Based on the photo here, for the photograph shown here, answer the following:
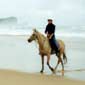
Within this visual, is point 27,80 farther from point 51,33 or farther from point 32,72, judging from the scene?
point 51,33

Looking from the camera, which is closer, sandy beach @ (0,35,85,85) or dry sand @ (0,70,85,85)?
dry sand @ (0,70,85,85)

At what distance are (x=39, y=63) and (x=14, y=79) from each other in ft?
19.7

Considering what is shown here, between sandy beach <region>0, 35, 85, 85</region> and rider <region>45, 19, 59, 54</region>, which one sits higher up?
Result: rider <region>45, 19, 59, 54</region>

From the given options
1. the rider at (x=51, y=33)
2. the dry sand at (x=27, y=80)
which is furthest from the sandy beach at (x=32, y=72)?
the rider at (x=51, y=33)

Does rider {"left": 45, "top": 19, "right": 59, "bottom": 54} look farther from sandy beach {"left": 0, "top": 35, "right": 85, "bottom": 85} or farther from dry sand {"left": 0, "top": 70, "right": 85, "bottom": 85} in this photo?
dry sand {"left": 0, "top": 70, "right": 85, "bottom": 85}

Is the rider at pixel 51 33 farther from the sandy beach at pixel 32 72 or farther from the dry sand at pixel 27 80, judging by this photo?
the dry sand at pixel 27 80

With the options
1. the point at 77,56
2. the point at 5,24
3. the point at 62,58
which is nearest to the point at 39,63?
the point at 62,58

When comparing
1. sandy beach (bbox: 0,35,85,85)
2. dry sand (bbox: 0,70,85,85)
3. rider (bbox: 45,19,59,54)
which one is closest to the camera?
dry sand (bbox: 0,70,85,85)

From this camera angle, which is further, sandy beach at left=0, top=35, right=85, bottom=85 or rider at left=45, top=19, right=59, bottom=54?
rider at left=45, top=19, right=59, bottom=54

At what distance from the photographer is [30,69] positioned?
643 inches

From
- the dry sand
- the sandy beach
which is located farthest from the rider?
the dry sand

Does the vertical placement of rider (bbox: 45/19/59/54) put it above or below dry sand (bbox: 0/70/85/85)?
above

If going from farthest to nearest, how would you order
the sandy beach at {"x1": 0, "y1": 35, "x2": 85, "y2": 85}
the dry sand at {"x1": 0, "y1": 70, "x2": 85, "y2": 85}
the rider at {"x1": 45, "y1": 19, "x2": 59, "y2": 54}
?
the rider at {"x1": 45, "y1": 19, "x2": 59, "y2": 54}, the sandy beach at {"x1": 0, "y1": 35, "x2": 85, "y2": 85}, the dry sand at {"x1": 0, "y1": 70, "x2": 85, "y2": 85}

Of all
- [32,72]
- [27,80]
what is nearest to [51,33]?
Result: [32,72]
